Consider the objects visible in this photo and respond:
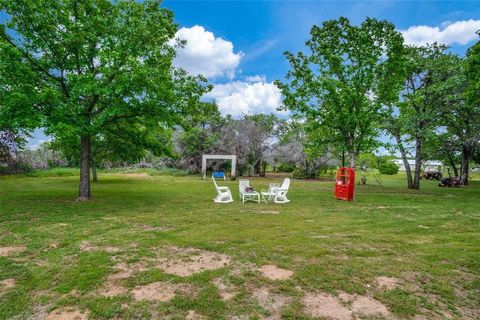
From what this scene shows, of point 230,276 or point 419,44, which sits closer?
point 230,276

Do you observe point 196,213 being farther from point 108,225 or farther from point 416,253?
point 416,253

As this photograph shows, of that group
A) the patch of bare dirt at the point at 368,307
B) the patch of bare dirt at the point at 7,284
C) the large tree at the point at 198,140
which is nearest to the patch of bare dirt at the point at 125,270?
the patch of bare dirt at the point at 7,284

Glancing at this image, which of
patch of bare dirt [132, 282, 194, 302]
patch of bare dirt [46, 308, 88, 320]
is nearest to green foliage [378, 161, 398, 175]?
patch of bare dirt [132, 282, 194, 302]

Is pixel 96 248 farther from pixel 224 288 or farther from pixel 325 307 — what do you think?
pixel 325 307

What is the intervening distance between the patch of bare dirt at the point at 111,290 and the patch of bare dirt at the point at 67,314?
35cm

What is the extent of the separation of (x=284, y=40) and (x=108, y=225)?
46.2 feet

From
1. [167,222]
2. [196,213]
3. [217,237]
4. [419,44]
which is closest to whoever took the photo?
[217,237]

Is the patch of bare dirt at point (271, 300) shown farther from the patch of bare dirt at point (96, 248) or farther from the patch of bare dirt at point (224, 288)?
the patch of bare dirt at point (96, 248)

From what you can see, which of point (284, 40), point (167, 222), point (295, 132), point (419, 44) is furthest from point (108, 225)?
point (295, 132)

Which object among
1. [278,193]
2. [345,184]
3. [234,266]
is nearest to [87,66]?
[278,193]

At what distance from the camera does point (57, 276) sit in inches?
149

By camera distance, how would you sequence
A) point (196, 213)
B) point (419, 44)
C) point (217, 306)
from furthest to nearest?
point (419, 44), point (196, 213), point (217, 306)

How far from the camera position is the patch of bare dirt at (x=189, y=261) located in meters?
4.02

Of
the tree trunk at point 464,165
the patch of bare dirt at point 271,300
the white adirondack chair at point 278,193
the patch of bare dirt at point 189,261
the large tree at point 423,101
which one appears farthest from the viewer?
the tree trunk at point 464,165
